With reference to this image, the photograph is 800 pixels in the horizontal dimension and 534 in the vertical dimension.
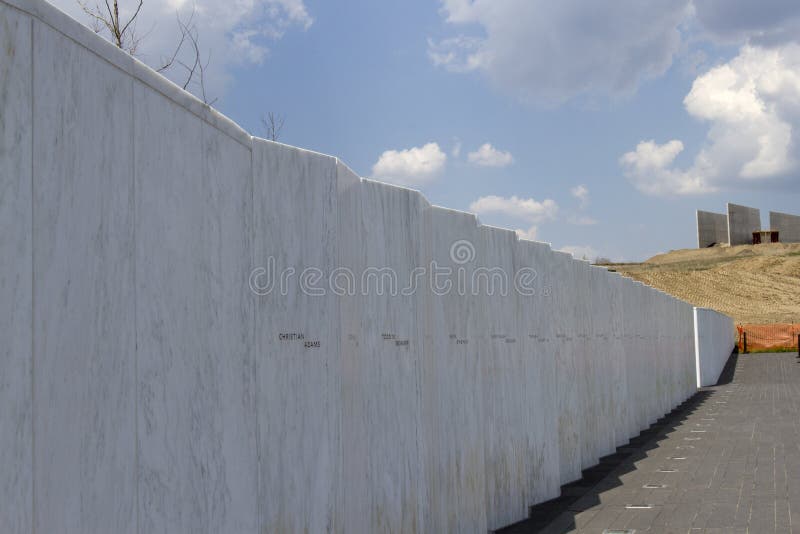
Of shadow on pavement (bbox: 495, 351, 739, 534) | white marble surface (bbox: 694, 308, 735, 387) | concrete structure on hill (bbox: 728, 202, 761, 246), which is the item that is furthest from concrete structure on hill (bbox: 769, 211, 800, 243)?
shadow on pavement (bbox: 495, 351, 739, 534)

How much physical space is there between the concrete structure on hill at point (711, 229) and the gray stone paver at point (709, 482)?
78123 millimetres

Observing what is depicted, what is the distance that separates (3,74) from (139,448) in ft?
5.03

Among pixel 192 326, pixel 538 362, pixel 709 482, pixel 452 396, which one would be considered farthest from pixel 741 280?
pixel 192 326

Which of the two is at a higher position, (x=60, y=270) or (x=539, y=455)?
(x=60, y=270)

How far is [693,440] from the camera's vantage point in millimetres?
15500

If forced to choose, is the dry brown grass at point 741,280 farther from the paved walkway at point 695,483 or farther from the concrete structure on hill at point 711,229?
the paved walkway at point 695,483

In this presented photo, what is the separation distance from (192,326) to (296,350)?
3.69 feet

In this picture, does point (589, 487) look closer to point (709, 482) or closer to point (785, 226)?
point (709, 482)

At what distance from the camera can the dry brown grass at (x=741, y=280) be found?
7238cm

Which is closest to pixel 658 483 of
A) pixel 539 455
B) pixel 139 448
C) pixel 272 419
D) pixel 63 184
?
pixel 539 455

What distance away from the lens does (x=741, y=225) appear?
309ft

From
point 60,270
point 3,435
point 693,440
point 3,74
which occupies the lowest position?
point 693,440

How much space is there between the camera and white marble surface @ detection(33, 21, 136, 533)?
3.06 metres

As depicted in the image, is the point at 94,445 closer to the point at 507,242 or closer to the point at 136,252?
the point at 136,252
